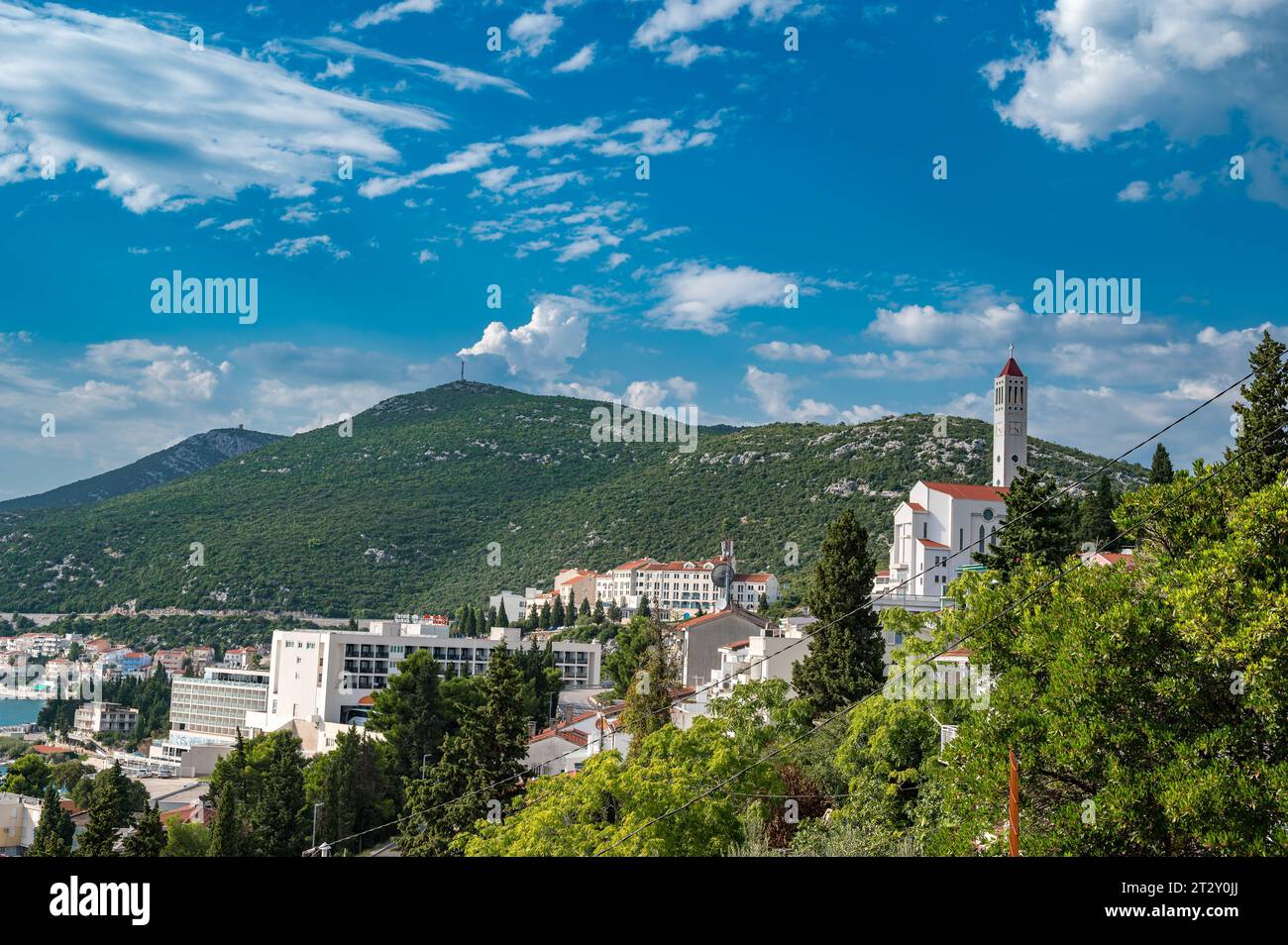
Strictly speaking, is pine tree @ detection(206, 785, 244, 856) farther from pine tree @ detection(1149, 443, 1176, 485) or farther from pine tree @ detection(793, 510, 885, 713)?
pine tree @ detection(1149, 443, 1176, 485)

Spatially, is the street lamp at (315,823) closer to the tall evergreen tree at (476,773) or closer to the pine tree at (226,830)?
the pine tree at (226,830)

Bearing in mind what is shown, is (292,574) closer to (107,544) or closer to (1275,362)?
(107,544)

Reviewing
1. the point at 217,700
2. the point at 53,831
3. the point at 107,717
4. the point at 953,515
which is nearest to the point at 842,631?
the point at 53,831

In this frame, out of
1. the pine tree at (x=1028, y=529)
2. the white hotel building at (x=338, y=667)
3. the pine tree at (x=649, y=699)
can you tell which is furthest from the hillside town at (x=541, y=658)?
the pine tree at (x=1028, y=529)

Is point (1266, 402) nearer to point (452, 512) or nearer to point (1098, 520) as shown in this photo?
point (1098, 520)
